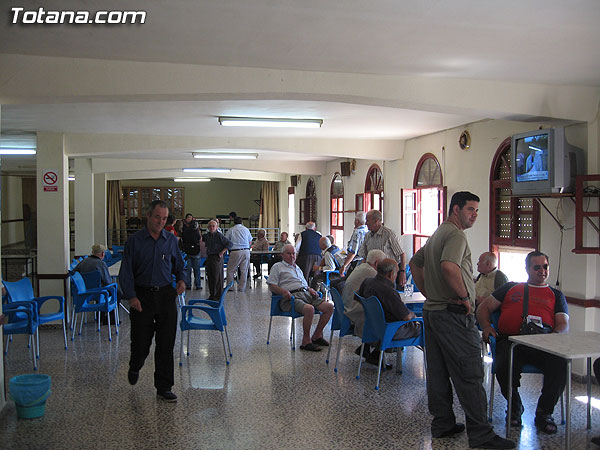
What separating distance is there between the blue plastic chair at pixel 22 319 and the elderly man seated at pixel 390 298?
3242 mm

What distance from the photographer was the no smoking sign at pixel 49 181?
25.2ft

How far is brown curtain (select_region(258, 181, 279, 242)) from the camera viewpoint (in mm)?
19484

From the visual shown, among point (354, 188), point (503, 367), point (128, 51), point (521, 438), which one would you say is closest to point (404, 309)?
point (503, 367)

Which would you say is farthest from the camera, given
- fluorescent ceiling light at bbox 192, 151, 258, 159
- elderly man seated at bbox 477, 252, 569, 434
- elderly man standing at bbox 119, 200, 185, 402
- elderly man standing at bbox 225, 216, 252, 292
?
fluorescent ceiling light at bbox 192, 151, 258, 159

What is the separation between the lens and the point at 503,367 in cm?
411

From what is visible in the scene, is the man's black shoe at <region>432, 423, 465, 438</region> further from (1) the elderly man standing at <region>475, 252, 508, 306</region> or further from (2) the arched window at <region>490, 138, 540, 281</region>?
(2) the arched window at <region>490, 138, 540, 281</region>

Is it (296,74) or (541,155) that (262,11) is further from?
(541,155)

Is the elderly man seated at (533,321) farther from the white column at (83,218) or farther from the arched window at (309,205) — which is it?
the arched window at (309,205)

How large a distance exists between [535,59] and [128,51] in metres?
3.11

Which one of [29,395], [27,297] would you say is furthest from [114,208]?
[29,395]

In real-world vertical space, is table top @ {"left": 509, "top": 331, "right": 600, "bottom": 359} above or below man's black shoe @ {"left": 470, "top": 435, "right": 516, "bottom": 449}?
above

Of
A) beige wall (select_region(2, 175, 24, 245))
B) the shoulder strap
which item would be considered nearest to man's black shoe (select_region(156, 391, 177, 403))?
the shoulder strap

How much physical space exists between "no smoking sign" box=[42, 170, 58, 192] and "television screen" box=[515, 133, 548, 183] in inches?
232

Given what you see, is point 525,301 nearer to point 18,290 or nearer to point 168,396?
point 168,396
